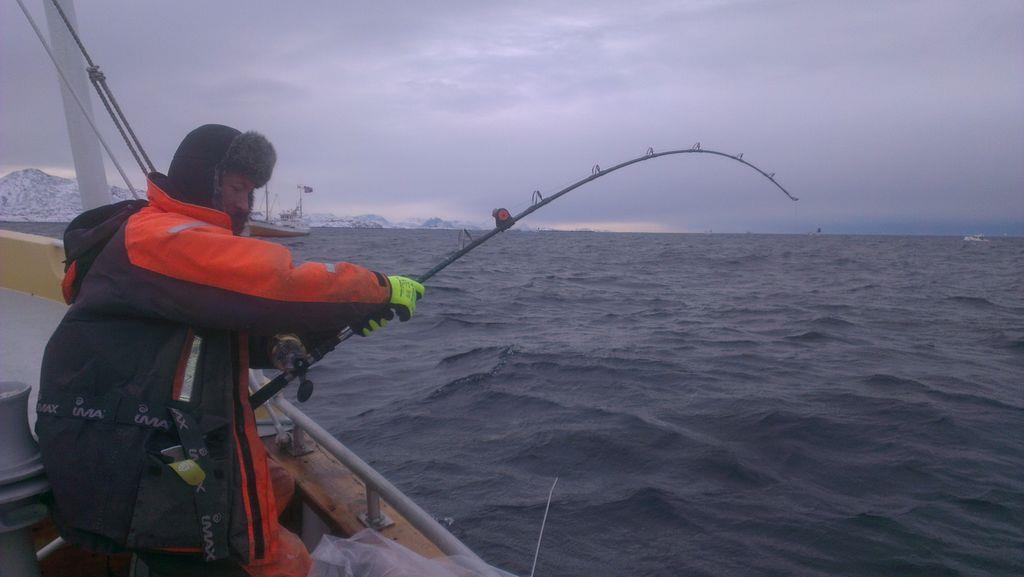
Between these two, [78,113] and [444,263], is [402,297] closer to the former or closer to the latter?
[444,263]

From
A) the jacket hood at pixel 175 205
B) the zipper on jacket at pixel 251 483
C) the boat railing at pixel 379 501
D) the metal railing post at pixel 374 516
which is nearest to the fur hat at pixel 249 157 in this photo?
the jacket hood at pixel 175 205

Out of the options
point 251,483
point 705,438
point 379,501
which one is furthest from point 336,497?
point 705,438

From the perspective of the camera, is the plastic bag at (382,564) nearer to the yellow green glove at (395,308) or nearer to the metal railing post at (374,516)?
the metal railing post at (374,516)

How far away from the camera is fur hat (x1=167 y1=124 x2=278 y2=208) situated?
1981mm

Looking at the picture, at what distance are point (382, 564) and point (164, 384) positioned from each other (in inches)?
41.0

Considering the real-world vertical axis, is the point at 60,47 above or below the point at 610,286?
above

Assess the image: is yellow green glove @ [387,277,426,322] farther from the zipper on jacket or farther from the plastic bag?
the plastic bag

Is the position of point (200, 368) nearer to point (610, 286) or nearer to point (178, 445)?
point (178, 445)

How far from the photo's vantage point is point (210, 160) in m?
2.00

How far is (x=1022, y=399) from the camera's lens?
24.5ft

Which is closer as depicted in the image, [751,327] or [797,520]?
[797,520]

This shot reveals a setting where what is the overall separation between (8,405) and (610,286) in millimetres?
19279

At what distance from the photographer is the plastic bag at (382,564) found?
7.40 ft

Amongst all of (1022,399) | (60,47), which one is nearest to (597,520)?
(60,47)
